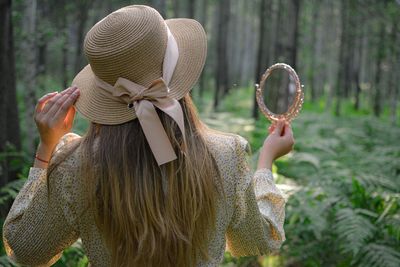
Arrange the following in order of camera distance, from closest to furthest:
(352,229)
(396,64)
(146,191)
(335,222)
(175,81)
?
(146,191)
(175,81)
(352,229)
(335,222)
(396,64)

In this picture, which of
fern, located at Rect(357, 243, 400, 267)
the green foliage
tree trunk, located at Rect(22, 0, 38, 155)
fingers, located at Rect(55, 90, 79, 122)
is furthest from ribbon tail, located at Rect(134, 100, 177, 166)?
tree trunk, located at Rect(22, 0, 38, 155)

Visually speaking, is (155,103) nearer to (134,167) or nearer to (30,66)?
(134,167)

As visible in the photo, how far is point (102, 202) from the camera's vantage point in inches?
77.5

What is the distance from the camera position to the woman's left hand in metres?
2.04

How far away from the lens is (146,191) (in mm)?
1921

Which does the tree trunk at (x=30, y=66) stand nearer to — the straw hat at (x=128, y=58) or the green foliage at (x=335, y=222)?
the green foliage at (x=335, y=222)

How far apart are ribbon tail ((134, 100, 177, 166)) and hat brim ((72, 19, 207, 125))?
5cm

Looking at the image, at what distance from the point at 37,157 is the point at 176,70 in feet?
1.98

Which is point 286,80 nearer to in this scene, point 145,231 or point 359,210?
point 359,210

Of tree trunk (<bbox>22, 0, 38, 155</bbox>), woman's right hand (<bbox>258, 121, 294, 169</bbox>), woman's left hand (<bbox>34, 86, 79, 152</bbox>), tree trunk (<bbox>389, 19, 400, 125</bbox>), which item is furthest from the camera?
tree trunk (<bbox>389, 19, 400, 125</bbox>)

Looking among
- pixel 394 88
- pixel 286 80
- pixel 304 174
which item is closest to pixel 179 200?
pixel 304 174

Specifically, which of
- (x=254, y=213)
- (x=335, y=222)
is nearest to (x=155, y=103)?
(x=254, y=213)

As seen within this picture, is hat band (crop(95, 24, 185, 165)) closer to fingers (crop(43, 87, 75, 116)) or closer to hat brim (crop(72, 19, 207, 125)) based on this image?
hat brim (crop(72, 19, 207, 125))

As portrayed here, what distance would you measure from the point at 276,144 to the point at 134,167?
687 mm
